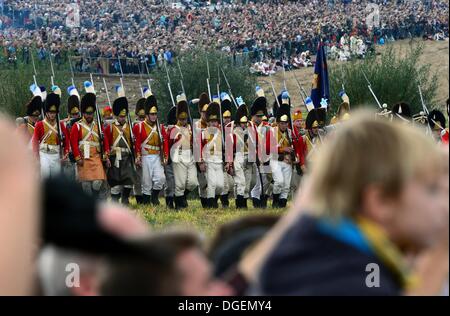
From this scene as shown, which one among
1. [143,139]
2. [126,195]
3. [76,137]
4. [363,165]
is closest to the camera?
[363,165]

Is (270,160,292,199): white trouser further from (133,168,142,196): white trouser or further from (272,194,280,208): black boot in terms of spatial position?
(133,168,142,196): white trouser

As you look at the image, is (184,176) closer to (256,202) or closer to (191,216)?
(256,202)

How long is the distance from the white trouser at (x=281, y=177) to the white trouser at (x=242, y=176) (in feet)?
1.16

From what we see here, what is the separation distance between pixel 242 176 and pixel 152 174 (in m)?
1.28

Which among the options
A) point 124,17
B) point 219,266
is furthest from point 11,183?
point 124,17

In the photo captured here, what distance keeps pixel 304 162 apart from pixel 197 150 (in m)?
1.62

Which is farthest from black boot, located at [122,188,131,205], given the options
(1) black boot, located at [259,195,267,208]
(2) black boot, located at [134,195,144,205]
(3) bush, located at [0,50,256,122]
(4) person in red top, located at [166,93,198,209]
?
(3) bush, located at [0,50,256,122]

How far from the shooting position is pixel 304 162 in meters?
18.2

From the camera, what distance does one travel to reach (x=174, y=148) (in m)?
17.5

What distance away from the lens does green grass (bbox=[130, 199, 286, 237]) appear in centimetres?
1409

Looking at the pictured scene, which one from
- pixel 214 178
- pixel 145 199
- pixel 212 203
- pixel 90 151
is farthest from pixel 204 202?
pixel 90 151

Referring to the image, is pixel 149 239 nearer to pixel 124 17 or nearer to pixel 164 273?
pixel 164 273

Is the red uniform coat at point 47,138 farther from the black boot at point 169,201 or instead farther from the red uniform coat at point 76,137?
the black boot at point 169,201

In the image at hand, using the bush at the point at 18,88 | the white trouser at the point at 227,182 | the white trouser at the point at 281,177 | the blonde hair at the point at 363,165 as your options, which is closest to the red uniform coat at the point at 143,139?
the white trouser at the point at 227,182
